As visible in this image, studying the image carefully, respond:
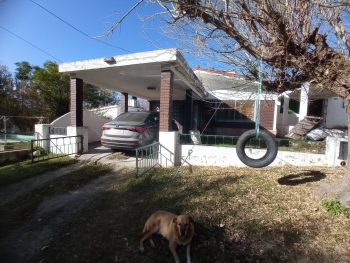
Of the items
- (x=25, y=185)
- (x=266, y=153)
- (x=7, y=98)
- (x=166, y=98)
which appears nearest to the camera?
(x=266, y=153)

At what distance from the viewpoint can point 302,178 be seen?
4227 millimetres

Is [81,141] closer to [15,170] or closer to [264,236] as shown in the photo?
[15,170]

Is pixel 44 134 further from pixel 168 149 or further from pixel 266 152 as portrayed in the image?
pixel 266 152

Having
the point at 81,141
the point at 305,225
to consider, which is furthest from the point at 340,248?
the point at 81,141

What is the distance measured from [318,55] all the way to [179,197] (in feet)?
11.7

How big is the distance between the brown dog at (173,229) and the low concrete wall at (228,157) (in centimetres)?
326

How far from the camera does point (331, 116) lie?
12.1m

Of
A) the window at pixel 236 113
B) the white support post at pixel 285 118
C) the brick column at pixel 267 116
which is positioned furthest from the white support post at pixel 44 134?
the white support post at pixel 285 118

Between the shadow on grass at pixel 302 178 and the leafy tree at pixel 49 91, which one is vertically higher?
the leafy tree at pixel 49 91

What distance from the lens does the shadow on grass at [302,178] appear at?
406cm

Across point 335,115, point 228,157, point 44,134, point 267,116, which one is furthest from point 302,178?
point 335,115

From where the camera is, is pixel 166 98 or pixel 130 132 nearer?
pixel 166 98

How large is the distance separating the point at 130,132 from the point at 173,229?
399 centimetres

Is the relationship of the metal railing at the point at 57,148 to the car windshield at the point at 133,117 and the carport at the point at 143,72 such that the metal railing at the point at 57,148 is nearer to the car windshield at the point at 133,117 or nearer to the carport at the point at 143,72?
the carport at the point at 143,72
